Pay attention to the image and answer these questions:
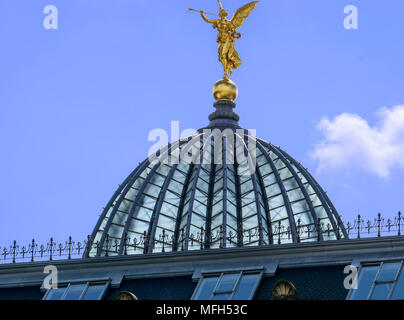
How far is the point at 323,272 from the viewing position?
42.1m

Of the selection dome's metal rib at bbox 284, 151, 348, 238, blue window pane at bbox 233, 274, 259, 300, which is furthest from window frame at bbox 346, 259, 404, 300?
dome's metal rib at bbox 284, 151, 348, 238

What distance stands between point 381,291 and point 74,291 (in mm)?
9322

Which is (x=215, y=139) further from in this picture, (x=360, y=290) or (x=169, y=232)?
(x=360, y=290)

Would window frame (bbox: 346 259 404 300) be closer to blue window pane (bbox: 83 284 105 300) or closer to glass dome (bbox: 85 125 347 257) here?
blue window pane (bbox: 83 284 105 300)

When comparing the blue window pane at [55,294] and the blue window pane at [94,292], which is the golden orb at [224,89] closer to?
the blue window pane at [55,294]

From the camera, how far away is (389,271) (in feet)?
132

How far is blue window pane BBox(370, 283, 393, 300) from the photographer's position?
1551 inches

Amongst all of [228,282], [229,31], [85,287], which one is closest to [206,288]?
[228,282]

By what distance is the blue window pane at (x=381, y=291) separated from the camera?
39.4 meters

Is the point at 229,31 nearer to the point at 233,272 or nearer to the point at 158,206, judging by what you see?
the point at 158,206
